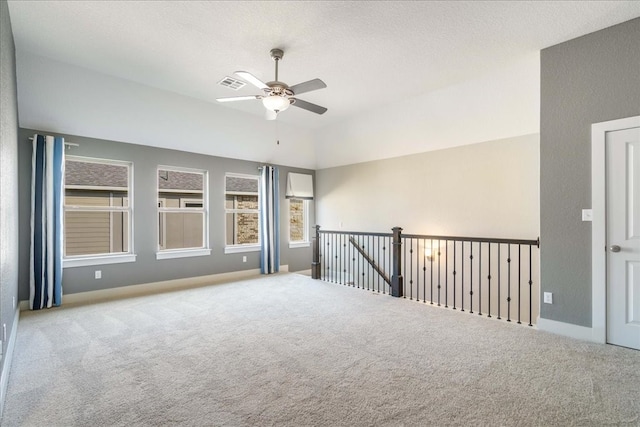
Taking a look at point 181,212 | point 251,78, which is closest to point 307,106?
point 251,78

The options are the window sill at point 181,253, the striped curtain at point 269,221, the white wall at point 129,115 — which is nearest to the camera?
the white wall at point 129,115

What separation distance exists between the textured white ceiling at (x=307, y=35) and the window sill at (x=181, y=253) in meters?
2.81

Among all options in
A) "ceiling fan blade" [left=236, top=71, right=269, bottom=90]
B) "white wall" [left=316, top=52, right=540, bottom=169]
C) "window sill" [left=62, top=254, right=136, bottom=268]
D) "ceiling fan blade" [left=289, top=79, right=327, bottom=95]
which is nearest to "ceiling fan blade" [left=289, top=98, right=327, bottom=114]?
"ceiling fan blade" [left=289, top=79, right=327, bottom=95]

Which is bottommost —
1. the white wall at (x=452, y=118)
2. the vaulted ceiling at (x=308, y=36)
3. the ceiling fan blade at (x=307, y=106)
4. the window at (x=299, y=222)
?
the window at (x=299, y=222)

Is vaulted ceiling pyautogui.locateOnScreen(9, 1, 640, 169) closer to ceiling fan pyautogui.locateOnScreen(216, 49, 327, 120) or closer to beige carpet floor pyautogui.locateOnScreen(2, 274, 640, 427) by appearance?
ceiling fan pyautogui.locateOnScreen(216, 49, 327, 120)

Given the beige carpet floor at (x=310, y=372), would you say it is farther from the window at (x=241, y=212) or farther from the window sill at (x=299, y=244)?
the window sill at (x=299, y=244)

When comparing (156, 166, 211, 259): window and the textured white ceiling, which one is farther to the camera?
(156, 166, 211, 259): window

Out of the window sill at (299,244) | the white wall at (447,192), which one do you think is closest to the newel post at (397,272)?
the white wall at (447,192)

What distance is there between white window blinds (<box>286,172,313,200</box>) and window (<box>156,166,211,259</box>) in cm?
199

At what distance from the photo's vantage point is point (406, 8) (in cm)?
295

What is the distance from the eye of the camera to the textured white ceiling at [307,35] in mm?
2945

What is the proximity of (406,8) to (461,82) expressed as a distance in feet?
6.64

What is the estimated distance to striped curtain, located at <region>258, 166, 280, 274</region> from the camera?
22.0ft

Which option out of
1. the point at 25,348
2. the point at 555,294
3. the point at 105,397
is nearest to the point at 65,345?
the point at 25,348
